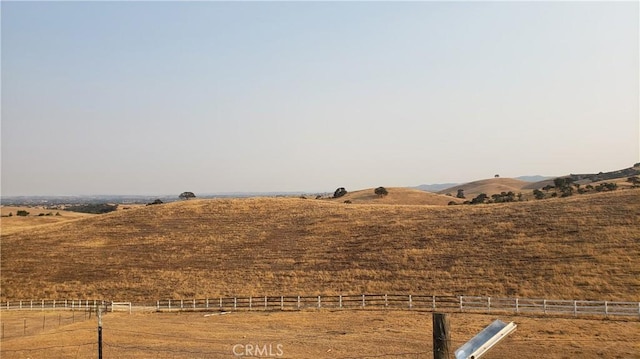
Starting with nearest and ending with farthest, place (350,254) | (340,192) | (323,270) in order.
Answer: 1. (323,270)
2. (350,254)
3. (340,192)

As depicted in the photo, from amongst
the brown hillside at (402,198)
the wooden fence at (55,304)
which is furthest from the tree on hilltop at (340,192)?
the wooden fence at (55,304)

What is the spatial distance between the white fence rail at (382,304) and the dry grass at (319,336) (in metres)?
1.45

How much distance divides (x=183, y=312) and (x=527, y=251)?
28.1m

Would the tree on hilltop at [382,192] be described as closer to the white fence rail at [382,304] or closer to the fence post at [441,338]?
the white fence rail at [382,304]

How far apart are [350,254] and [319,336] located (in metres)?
22.9

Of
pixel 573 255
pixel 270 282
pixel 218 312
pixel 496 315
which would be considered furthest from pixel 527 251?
pixel 218 312

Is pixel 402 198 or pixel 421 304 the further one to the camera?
pixel 402 198

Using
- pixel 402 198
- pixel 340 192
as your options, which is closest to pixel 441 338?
pixel 402 198

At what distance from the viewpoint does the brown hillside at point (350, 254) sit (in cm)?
3553

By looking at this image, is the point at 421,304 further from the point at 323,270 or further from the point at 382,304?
the point at 323,270

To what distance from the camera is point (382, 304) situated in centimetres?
3152

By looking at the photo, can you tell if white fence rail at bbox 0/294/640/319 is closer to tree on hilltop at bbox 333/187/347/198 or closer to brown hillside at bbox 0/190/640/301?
brown hillside at bbox 0/190/640/301

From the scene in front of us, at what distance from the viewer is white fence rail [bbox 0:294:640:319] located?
2634cm

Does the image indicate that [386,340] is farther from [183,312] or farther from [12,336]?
[12,336]
